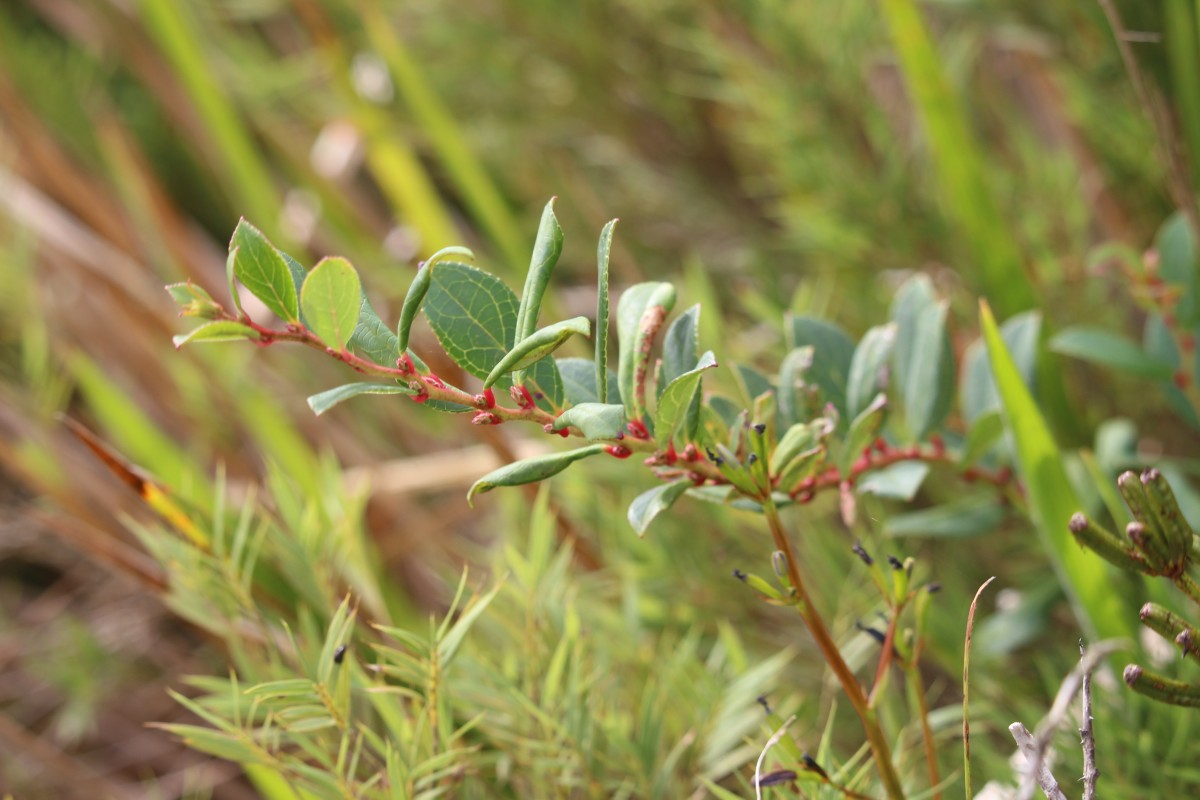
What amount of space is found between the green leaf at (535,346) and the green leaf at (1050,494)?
0.46 ft

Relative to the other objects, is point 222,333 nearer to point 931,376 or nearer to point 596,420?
point 596,420

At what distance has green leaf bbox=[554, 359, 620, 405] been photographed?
0.24 meters

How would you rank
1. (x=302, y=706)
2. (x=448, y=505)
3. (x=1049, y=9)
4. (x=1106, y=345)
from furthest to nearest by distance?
(x=448, y=505) → (x=1049, y=9) → (x=1106, y=345) → (x=302, y=706)

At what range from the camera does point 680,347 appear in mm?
234

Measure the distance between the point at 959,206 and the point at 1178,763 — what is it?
0.71 feet

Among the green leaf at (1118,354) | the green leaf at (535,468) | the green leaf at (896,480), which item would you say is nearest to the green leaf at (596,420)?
the green leaf at (535,468)

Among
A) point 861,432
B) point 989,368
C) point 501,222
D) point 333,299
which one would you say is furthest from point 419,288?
point 501,222

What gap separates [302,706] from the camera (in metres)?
0.24

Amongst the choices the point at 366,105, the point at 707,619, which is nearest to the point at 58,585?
the point at 366,105

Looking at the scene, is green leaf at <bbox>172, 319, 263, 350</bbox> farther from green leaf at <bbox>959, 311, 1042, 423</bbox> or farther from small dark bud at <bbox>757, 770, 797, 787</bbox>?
green leaf at <bbox>959, 311, 1042, 423</bbox>

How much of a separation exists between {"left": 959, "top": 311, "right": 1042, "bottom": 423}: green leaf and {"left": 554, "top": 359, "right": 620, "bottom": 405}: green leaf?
0.50 ft

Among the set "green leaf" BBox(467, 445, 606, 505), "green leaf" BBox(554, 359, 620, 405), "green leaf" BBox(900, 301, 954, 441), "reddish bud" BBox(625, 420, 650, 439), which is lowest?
"green leaf" BBox(900, 301, 954, 441)

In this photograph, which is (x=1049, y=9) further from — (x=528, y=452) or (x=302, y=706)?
(x=302, y=706)

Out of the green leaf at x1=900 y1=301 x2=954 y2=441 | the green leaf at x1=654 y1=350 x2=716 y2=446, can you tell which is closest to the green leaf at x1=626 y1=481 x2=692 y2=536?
the green leaf at x1=654 y1=350 x2=716 y2=446
